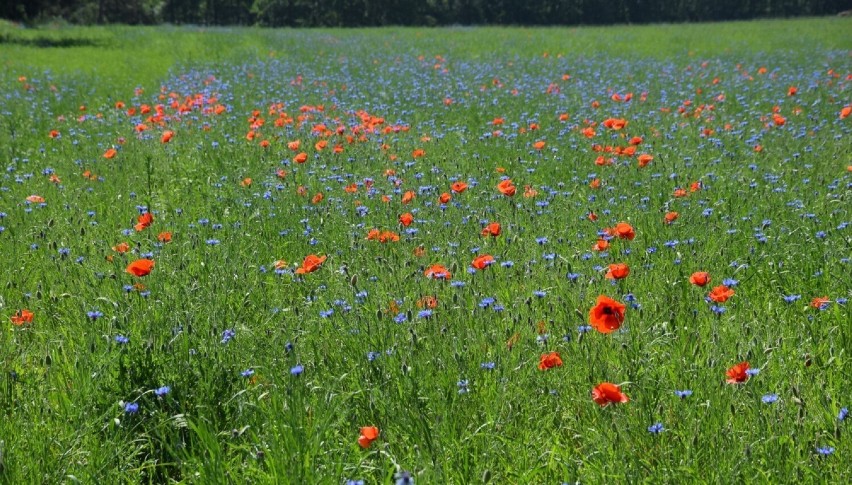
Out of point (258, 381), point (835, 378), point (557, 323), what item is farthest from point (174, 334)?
point (835, 378)

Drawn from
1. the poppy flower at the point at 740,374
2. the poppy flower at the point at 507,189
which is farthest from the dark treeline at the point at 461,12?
the poppy flower at the point at 740,374

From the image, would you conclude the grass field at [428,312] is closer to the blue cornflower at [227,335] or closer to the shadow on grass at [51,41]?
the blue cornflower at [227,335]

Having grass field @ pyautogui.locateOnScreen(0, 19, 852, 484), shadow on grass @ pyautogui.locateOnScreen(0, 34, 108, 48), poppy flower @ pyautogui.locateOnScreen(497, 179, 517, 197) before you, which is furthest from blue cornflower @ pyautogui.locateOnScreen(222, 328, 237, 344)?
shadow on grass @ pyautogui.locateOnScreen(0, 34, 108, 48)

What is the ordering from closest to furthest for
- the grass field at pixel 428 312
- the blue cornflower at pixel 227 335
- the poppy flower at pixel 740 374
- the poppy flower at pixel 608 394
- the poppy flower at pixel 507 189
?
the poppy flower at pixel 608 394 → the poppy flower at pixel 740 374 → the grass field at pixel 428 312 → the blue cornflower at pixel 227 335 → the poppy flower at pixel 507 189

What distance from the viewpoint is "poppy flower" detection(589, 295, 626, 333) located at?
2.23 meters

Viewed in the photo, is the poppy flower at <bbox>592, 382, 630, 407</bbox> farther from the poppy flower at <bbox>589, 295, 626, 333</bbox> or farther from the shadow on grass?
the shadow on grass

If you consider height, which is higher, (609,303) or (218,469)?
(609,303)

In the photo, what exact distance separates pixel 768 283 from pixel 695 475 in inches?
63.3

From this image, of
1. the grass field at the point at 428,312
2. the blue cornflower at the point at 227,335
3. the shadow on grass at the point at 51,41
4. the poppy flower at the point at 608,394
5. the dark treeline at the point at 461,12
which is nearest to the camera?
the poppy flower at the point at 608,394

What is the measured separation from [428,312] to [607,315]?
0.60 m

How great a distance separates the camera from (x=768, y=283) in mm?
3311

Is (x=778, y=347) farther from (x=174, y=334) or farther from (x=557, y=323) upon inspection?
(x=174, y=334)

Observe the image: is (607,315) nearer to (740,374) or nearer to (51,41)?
(740,374)

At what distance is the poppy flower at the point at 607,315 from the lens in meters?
2.23
